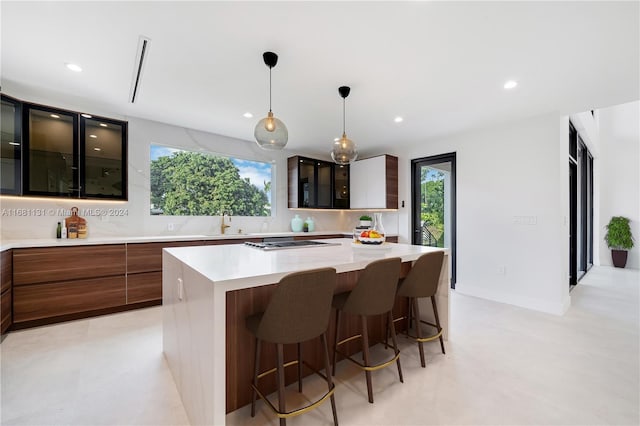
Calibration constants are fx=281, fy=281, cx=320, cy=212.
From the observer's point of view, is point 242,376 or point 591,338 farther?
point 591,338

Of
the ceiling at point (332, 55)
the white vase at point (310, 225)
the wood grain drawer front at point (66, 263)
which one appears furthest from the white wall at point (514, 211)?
the wood grain drawer front at point (66, 263)

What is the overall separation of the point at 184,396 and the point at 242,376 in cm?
37

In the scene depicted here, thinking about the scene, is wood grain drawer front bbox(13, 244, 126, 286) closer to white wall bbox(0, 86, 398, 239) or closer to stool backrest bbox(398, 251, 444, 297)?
white wall bbox(0, 86, 398, 239)

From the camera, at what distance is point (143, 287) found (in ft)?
11.3

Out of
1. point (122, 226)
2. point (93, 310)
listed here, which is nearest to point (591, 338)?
point (93, 310)

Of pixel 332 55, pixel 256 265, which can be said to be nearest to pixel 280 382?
pixel 256 265

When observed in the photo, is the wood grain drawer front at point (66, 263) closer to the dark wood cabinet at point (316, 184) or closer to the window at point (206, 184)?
the window at point (206, 184)

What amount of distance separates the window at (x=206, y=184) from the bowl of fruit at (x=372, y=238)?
2901 millimetres

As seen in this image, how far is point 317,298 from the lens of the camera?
1.46 meters

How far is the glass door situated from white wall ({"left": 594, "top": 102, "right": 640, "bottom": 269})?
15.3 feet

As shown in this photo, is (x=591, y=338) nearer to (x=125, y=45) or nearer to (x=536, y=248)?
(x=536, y=248)

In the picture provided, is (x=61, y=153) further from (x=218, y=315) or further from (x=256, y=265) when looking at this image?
(x=218, y=315)

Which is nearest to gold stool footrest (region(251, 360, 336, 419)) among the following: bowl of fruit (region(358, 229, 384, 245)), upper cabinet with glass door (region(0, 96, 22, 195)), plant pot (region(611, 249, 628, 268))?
bowl of fruit (region(358, 229, 384, 245))

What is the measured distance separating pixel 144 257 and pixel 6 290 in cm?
114
